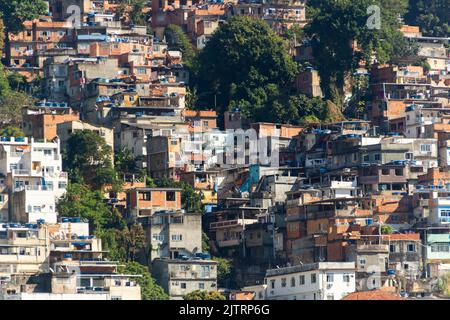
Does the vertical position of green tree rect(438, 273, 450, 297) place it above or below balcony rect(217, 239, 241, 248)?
below

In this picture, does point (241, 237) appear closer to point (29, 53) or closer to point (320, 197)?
point (320, 197)

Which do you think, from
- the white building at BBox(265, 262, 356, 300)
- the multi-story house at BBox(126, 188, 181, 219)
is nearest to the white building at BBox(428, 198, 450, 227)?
the white building at BBox(265, 262, 356, 300)

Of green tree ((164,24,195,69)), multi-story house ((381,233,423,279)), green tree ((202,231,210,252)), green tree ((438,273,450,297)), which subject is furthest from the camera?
green tree ((164,24,195,69))

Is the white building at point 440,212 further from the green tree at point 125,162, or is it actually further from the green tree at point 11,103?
the green tree at point 11,103

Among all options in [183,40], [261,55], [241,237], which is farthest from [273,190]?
[183,40]

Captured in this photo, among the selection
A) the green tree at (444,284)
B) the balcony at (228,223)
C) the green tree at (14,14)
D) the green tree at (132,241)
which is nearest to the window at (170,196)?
the balcony at (228,223)

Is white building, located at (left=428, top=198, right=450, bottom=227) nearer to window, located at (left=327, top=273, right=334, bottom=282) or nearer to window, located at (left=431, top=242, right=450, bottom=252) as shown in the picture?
window, located at (left=431, top=242, right=450, bottom=252)
